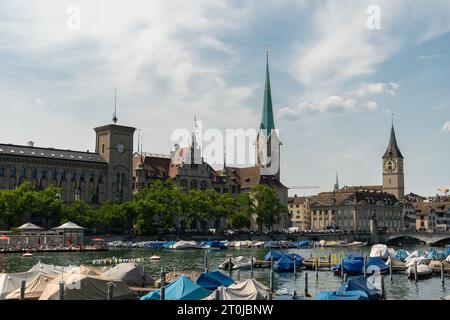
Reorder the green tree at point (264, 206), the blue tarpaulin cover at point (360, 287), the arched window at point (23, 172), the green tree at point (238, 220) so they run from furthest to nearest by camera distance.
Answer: the green tree at point (264, 206) < the green tree at point (238, 220) < the arched window at point (23, 172) < the blue tarpaulin cover at point (360, 287)

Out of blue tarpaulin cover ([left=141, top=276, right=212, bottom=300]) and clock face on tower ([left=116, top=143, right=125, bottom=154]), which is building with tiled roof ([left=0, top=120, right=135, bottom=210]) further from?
blue tarpaulin cover ([left=141, top=276, right=212, bottom=300])

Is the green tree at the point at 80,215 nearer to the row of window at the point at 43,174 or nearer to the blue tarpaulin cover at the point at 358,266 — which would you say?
the row of window at the point at 43,174

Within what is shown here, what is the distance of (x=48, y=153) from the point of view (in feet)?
434

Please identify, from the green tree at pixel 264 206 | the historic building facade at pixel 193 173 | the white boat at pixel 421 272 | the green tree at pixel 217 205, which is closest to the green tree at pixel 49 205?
the green tree at pixel 217 205

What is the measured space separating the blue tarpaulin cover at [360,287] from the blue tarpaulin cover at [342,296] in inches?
64.0

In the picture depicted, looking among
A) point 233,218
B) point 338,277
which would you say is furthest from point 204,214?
point 338,277

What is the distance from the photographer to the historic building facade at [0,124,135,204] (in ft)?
411

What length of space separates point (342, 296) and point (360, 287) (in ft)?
20.3

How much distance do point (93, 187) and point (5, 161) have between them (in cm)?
2196

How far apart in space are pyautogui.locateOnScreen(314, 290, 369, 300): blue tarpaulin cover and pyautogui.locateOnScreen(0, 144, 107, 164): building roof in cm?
10376

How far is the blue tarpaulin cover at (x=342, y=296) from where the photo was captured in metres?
31.1

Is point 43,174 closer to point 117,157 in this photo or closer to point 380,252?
point 117,157

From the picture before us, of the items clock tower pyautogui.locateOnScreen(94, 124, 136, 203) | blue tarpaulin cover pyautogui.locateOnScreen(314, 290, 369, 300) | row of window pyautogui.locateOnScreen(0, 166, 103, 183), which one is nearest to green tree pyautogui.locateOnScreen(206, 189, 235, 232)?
clock tower pyautogui.locateOnScreen(94, 124, 136, 203)
